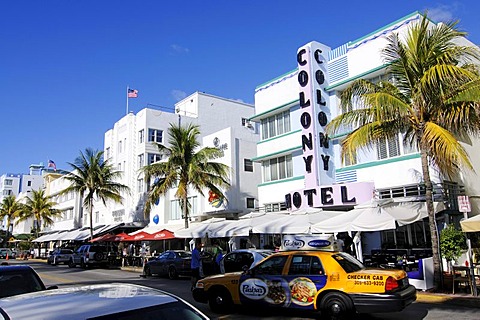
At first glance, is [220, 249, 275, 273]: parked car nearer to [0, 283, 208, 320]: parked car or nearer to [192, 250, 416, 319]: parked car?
[192, 250, 416, 319]: parked car

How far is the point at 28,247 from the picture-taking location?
231 feet

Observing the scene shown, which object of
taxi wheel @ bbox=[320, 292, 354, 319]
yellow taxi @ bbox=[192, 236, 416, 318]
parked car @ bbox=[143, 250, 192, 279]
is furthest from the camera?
parked car @ bbox=[143, 250, 192, 279]

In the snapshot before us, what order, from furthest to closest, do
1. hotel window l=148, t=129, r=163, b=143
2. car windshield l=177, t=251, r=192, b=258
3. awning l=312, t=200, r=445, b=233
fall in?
1. hotel window l=148, t=129, r=163, b=143
2. car windshield l=177, t=251, r=192, b=258
3. awning l=312, t=200, r=445, b=233

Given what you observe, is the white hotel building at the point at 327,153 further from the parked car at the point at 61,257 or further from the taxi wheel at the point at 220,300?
the parked car at the point at 61,257

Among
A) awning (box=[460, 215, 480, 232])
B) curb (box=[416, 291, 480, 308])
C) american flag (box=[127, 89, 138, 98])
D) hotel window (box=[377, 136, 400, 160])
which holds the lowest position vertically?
curb (box=[416, 291, 480, 308])

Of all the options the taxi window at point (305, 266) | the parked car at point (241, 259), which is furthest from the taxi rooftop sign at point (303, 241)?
the taxi window at point (305, 266)

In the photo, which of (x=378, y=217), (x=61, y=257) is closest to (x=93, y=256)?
(x=61, y=257)

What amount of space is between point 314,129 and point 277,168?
15.8 feet

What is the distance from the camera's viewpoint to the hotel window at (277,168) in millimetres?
25984

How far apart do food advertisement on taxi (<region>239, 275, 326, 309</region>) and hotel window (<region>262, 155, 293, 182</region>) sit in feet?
52.3

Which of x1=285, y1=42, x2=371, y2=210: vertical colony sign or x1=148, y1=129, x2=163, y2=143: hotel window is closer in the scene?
x1=285, y1=42, x2=371, y2=210: vertical colony sign

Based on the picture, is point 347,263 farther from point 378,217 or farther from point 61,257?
point 61,257

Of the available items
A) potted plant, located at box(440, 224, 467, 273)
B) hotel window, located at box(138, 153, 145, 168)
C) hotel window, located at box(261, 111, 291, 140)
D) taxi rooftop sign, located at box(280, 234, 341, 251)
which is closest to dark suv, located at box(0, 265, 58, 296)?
taxi rooftop sign, located at box(280, 234, 341, 251)

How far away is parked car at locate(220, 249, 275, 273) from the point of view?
15609mm
